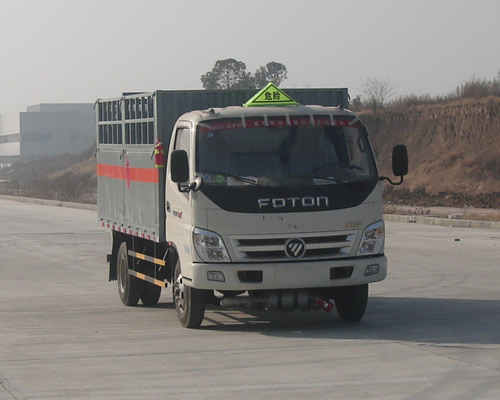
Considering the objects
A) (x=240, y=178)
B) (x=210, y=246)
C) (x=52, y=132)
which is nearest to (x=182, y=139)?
(x=240, y=178)

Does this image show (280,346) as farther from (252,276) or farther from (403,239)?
(403,239)

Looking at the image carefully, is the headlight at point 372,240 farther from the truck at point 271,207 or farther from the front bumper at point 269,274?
the front bumper at point 269,274

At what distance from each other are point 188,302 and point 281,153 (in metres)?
1.97

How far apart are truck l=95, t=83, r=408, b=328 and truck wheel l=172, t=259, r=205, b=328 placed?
0.01 metres

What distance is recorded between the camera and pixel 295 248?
10.6 metres

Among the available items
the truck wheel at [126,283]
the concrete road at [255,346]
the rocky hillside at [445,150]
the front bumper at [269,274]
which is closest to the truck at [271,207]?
the front bumper at [269,274]

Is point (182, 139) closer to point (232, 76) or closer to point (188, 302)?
point (188, 302)

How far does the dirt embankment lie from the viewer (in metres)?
47.2

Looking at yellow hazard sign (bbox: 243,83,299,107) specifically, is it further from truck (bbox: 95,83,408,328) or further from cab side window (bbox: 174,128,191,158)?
cab side window (bbox: 174,128,191,158)

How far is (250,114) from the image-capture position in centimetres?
1116

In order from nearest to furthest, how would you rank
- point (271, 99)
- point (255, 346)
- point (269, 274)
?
point (255, 346) < point (269, 274) < point (271, 99)

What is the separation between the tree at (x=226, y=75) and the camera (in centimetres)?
9525

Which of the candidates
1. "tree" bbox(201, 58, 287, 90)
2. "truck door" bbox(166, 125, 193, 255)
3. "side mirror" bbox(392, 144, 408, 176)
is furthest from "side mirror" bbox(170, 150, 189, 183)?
"tree" bbox(201, 58, 287, 90)

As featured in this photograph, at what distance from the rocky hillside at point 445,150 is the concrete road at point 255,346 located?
27.8 m
